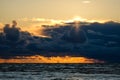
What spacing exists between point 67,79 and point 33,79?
7091 mm

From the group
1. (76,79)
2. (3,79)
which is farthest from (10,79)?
(76,79)

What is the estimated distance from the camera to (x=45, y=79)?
87625 millimetres

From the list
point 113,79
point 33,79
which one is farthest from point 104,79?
point 33,79

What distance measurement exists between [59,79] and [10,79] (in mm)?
10059

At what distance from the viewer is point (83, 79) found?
8775 centimetres

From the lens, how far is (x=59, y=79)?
288 ft

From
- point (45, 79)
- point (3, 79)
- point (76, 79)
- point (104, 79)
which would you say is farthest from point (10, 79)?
point (104, 79)

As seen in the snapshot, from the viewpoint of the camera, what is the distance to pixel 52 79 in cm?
8812

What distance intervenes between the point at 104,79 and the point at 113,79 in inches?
78.0

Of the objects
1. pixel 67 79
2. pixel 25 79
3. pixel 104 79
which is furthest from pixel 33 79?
pixel 104 79

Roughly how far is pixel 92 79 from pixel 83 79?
2.01 metres

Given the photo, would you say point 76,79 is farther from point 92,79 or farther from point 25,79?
point 25,79

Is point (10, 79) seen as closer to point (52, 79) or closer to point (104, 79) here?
point (52, 79)

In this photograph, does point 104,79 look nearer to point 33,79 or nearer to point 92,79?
point 92,79
